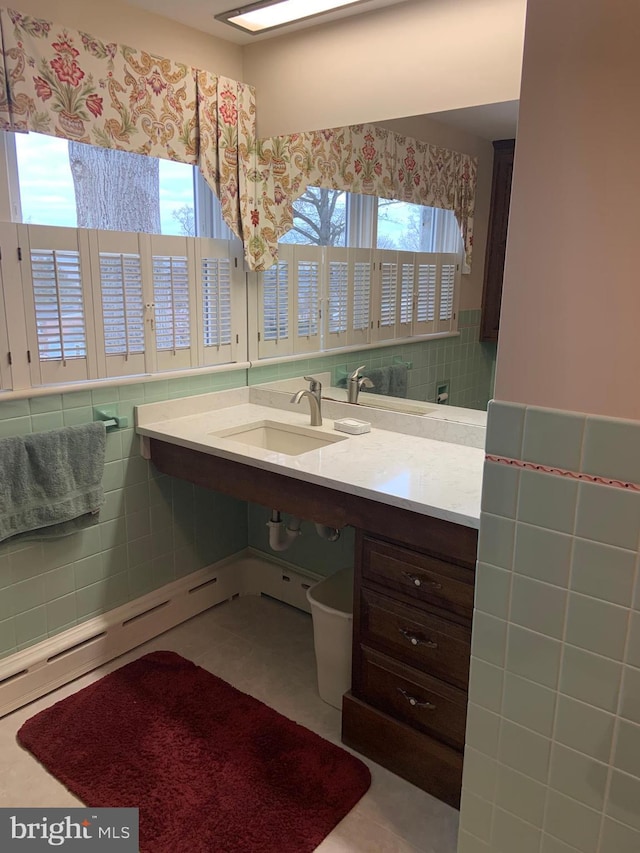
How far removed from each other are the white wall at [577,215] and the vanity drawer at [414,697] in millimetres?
896

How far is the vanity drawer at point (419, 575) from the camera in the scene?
1.56 m

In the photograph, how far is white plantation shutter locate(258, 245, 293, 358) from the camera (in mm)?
2502

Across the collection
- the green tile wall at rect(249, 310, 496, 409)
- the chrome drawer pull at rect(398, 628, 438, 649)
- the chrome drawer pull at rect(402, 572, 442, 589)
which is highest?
the green tile wall at rect(249, 310, 496, 409)

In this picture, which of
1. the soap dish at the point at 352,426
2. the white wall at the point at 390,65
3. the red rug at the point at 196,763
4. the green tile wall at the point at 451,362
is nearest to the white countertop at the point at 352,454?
the soap dish at the point at 352,426

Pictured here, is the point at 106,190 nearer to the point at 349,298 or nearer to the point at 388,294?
the point at 349,298

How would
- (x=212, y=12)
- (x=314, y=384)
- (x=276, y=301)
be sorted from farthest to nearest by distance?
1. (x=276, y=301)
2. (x=314, y=384)
3. (x=212, y=12)

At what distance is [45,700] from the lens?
6.85ft

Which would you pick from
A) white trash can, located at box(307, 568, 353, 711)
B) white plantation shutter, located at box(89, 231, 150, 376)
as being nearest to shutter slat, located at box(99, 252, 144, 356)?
white plantation shutter, located at box(89, 231, 150, 376)

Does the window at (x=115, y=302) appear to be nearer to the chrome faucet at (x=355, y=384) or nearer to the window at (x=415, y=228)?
the chrome faucet at (x=355, y=384)

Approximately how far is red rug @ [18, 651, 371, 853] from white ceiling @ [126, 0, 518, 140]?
1885 mm

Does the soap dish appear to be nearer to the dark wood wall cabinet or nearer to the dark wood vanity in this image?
the dark wood vanity

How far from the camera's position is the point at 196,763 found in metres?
1.82

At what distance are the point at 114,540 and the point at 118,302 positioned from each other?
0.86 metres

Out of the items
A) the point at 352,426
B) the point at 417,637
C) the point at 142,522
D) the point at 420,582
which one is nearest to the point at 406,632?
the point at 417,637
